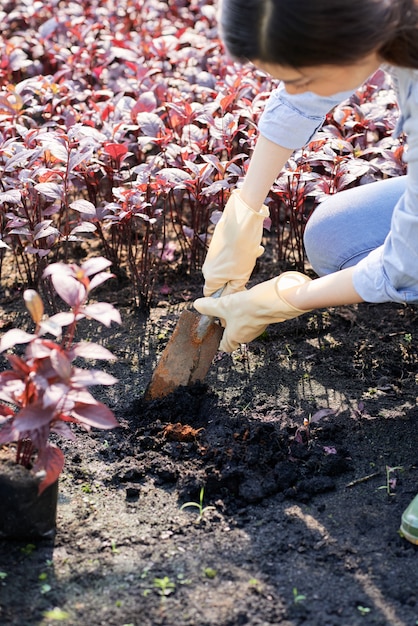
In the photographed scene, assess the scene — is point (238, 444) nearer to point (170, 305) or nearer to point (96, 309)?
point (96, 309)

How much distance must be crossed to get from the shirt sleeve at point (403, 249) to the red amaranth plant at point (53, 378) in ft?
2.39

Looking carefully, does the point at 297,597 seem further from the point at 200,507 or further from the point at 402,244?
the point at 402,244

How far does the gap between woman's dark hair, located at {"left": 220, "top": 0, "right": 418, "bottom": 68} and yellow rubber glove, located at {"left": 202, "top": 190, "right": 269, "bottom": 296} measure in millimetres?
685

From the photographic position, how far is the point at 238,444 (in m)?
2.36

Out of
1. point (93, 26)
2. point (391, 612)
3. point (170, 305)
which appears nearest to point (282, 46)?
point (391, 612)

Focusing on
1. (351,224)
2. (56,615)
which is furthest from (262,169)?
(56,615)

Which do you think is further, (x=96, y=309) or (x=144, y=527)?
(x=144, y=527)

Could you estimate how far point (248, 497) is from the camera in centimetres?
218

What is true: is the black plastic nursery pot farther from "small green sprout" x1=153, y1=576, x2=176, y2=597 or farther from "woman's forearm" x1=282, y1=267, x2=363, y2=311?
Answer: "woman's forearm" x1=282, y1=267, x2=363, y2=311

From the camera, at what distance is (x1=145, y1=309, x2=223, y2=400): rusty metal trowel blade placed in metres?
2.56

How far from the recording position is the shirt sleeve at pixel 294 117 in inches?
94.3

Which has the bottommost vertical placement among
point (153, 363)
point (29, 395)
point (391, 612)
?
point (153, 363)

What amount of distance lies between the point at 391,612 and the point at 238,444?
2.26 feet

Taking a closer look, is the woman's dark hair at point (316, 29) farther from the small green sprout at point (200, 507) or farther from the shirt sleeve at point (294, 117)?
the small green sprout at point (200, 507)
